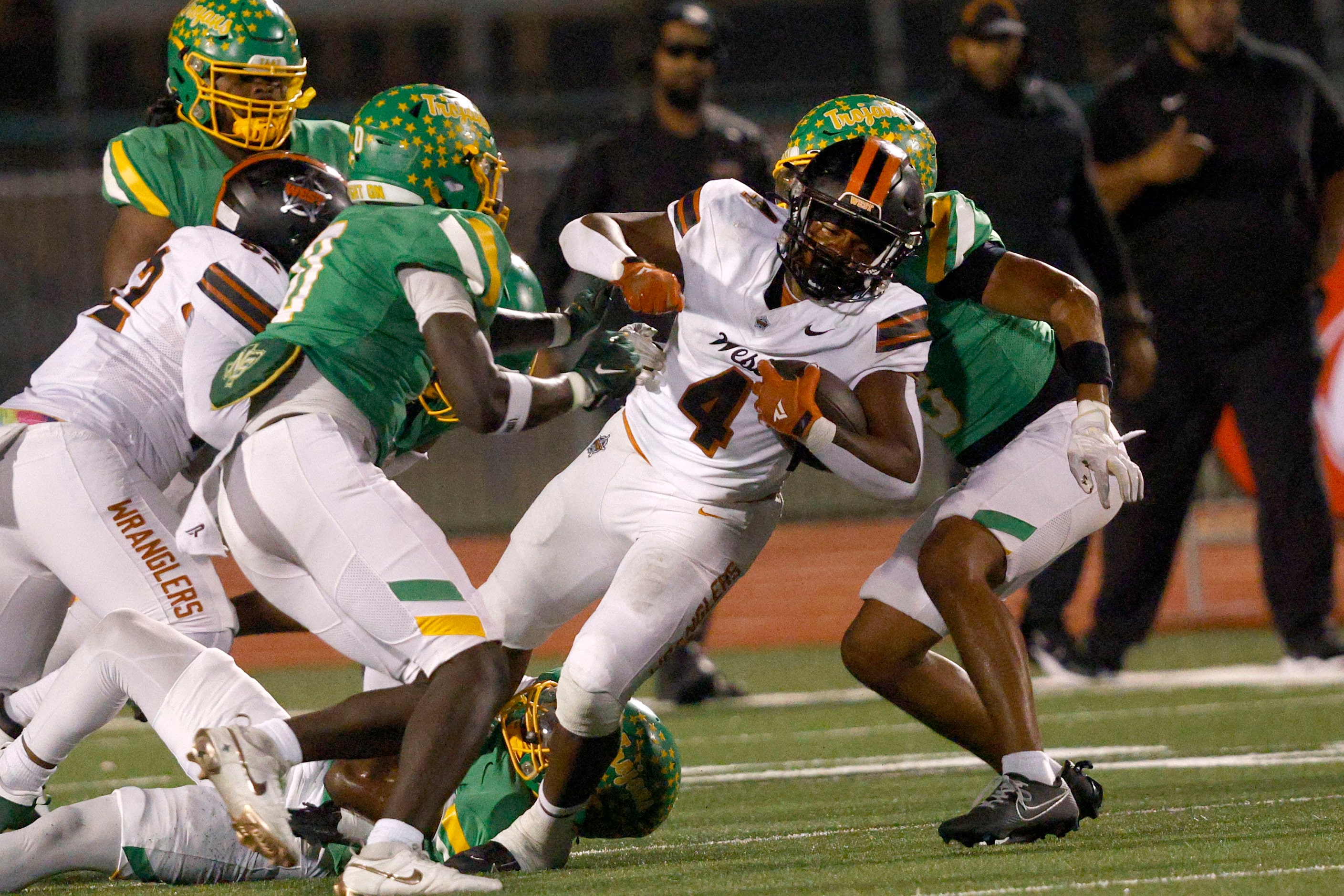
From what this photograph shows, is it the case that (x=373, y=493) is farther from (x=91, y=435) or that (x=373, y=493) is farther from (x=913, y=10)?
(x=913, y=10)

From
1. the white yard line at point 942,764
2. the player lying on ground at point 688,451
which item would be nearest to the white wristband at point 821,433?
the player lying on ground at point 688,451

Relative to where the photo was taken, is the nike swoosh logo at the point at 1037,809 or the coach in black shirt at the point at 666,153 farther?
the coach in black shirt at the point at 666,153

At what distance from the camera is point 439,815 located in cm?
359

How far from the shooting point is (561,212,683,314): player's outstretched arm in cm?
391

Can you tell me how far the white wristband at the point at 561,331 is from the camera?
4160 mm

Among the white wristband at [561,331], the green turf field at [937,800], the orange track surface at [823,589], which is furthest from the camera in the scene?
the orange track surface at [823,589]

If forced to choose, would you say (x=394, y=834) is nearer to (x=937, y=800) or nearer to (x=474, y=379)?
(x=474, y=379)

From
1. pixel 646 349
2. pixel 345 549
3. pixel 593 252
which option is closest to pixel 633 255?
pixel 593 252

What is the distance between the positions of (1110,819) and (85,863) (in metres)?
2.06

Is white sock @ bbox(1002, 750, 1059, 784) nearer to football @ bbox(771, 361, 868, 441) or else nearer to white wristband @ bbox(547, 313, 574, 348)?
football @ bbox(771, 361, 868, 441)

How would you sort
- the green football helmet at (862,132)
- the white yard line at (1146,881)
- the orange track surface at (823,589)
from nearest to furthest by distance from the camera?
the white yard line at (1146,881), the green football helmet at (862,132), the orange track surface at (823,589)

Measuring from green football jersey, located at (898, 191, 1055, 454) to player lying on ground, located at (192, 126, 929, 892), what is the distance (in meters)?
0.27

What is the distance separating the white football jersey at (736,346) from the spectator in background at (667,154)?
8.67 feet

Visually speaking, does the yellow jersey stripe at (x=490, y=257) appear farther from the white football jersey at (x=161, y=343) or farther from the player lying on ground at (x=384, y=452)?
the white football jersey at (x=161, y=343)
